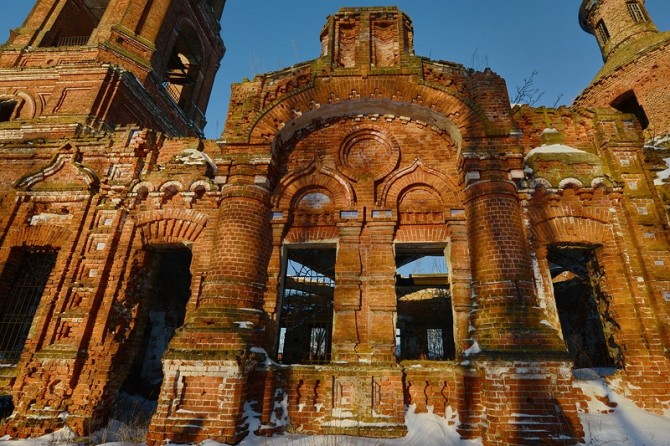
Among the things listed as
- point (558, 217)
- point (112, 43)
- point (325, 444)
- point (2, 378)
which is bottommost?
point (325, 444)

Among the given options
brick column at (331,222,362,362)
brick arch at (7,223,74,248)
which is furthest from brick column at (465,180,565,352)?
brick arch at (7,223,74,248)

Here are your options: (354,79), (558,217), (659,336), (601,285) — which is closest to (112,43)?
(354,79)

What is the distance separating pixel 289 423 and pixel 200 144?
20.5 ft

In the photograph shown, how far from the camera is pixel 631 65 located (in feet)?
41.3

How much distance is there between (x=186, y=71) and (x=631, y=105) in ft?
61.5

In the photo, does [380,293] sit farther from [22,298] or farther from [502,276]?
[22,298]

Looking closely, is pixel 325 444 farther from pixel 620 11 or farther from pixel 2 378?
pixel 620 11

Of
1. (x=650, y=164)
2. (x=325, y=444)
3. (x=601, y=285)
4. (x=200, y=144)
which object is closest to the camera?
(x=325, y=444)

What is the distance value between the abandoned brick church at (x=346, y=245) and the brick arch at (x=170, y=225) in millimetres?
30

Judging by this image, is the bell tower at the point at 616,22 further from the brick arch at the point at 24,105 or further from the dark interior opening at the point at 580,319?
the brick arch at the point at 24,105

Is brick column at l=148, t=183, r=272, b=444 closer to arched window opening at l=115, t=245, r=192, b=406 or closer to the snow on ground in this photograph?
the snow on ground

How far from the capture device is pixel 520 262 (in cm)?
601

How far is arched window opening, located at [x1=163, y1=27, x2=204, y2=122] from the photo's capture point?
1742 cm

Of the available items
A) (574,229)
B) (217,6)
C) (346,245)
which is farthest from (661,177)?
(217,6)
